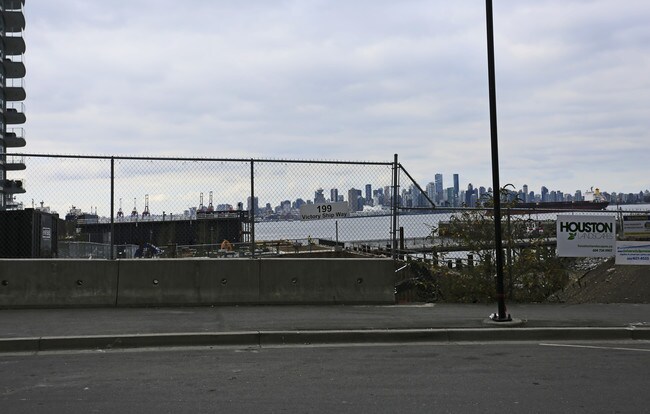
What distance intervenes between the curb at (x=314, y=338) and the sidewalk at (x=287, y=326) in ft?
0.04

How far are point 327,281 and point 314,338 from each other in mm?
2976

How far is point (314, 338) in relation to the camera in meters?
9.23

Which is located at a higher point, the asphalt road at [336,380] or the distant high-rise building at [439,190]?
the distant high-rise building at [439,190]

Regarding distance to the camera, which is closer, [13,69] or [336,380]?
[336,380]

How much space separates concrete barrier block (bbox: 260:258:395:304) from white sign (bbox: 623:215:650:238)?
5176mm

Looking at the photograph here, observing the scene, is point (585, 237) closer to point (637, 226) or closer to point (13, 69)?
point (637, 226)

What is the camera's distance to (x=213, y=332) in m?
9.20

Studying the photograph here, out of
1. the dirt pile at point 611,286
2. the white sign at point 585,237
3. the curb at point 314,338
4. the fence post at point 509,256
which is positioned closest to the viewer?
the curb at point 314,338

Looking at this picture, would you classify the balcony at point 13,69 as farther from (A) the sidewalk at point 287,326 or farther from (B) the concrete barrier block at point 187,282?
(A) the sidewalk at point 287,326

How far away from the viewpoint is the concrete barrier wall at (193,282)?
11375mm

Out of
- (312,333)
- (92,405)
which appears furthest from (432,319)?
(92,405)

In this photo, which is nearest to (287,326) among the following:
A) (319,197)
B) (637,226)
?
(319,197)

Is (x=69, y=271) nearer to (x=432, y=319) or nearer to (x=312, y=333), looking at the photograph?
Result: (x=312, y=333)

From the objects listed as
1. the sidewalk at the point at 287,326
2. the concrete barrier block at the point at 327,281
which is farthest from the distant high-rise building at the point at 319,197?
the sidewalk at the point at 287,326
